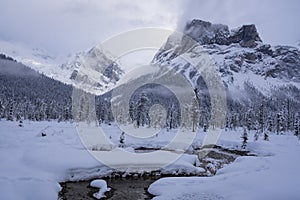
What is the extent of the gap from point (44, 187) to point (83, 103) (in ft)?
271

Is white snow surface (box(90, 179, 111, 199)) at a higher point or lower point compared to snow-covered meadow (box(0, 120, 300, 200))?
lower

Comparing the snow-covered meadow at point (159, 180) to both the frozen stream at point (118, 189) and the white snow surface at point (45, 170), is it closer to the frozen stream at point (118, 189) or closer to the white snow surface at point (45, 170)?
the white snow surface at point (45, 170)

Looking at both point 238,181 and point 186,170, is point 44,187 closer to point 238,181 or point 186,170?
point 238,181

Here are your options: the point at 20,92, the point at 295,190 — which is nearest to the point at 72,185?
the point at 295,190

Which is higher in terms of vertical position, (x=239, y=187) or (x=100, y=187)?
(x=239, y=187)

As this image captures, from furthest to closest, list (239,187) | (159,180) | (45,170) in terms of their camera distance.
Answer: (45,170)
(159,180)
(239,187)

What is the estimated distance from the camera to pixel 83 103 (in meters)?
95.4

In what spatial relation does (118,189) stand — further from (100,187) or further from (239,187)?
(239,187)

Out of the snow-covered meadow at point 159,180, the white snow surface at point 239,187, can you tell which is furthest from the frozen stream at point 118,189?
the white snow surface at point 239,187

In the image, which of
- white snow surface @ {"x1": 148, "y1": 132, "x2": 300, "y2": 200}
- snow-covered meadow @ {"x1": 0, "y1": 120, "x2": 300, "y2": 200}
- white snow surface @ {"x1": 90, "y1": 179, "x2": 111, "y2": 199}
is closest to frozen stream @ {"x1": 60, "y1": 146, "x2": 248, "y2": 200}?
white snow surface @ {"x1": 90, "y1": 179, "x2": 111, "y2": 199}

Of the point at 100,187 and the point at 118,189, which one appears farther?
the point at 118,189

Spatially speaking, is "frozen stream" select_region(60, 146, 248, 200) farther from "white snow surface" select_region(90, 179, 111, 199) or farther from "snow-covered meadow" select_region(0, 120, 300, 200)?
"snow-covered meadow" select_region(0, 120, 300, 200)

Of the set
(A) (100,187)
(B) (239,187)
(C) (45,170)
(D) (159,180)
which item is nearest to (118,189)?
(A) (100,187)

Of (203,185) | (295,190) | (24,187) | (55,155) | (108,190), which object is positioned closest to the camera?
(295,190)
